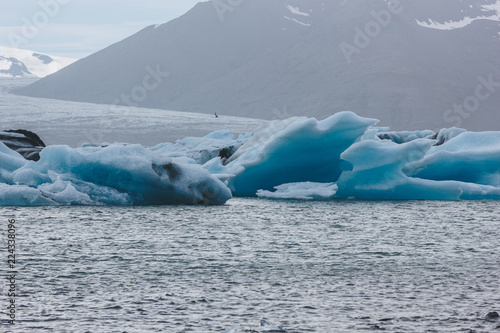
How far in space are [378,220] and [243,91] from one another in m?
80.9

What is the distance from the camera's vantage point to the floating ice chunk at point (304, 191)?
19859mm

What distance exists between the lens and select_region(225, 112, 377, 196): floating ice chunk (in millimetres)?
18281

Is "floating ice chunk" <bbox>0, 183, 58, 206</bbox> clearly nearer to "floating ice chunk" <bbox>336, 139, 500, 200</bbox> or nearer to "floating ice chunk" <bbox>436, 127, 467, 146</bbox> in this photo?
"floating ice chunk" <bbox>336, 139, 500, 200</bbox>

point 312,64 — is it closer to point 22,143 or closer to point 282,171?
point 22,143

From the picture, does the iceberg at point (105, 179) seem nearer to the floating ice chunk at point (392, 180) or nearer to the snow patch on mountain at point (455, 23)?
the floating ice chunk at point (392, 180)

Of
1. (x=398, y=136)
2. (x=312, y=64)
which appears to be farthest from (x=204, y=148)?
(x=312, y=64)

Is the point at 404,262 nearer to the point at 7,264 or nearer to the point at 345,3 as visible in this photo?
the point at 7,264

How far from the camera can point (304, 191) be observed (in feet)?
66.5

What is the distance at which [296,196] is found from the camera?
20.3m

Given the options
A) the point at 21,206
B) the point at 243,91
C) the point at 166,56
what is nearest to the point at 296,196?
the point at 21,206

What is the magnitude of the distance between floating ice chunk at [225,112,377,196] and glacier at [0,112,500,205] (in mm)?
27

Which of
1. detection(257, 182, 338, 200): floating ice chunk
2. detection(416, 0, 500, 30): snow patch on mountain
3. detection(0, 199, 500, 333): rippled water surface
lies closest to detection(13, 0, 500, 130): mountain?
detection(416, 0, 500, 30): snow patch on mountain

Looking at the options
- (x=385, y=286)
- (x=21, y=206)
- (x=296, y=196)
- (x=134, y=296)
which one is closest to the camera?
(x=134, y=296)

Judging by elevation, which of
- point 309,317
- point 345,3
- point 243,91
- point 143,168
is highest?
point 345,3
